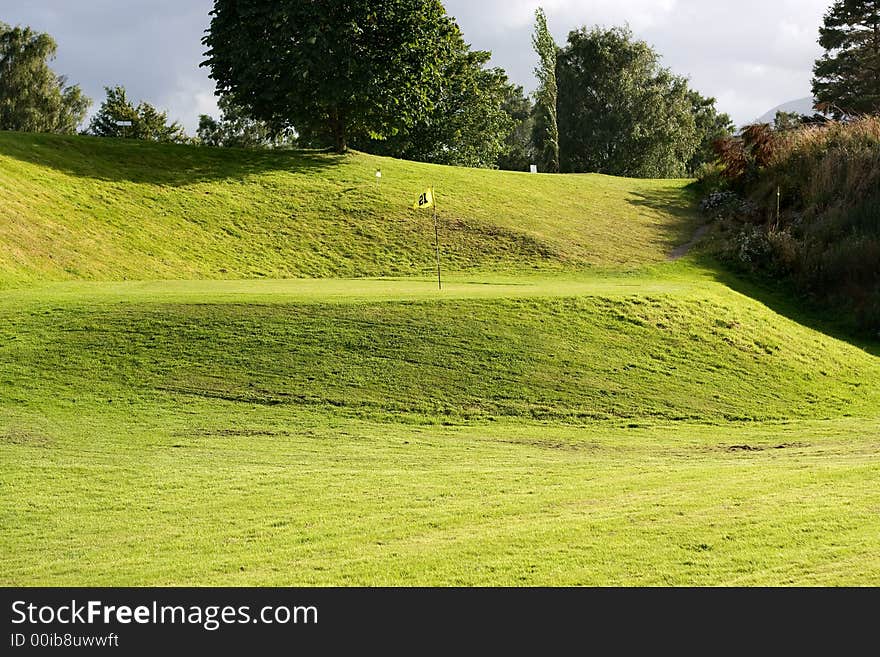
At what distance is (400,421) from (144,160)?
28.1 m

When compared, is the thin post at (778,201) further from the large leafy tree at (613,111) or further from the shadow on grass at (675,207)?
Result: the large leafy tree at (613,111)

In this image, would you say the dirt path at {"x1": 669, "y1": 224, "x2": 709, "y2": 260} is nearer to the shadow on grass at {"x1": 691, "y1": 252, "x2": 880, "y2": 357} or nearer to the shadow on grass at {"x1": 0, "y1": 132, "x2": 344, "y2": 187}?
the shadow on grass at {"x1": 691, "y1": 252, "x2": 880, "y2": 357}

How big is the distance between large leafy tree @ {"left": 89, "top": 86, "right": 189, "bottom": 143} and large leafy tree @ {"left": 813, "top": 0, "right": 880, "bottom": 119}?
48134mm

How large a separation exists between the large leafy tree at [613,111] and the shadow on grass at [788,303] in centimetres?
3790

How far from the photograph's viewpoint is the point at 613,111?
7262cm

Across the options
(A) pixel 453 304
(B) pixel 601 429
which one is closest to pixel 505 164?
(A) pixel 453 304

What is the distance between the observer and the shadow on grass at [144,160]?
123 ft

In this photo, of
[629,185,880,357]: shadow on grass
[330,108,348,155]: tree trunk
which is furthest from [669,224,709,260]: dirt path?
[330,108,348,155]: tree trunk

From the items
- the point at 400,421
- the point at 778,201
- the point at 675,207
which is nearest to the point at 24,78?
the point at 675,207

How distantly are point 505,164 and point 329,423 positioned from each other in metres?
66.4

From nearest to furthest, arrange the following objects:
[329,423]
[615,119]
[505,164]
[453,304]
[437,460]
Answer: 1. [437,460]
2. [329,423]
3. [453,304]
4. [615,119]
5. [505,164]

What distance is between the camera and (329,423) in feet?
50.7

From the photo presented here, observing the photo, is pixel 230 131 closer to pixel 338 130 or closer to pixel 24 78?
pixel 24 78
